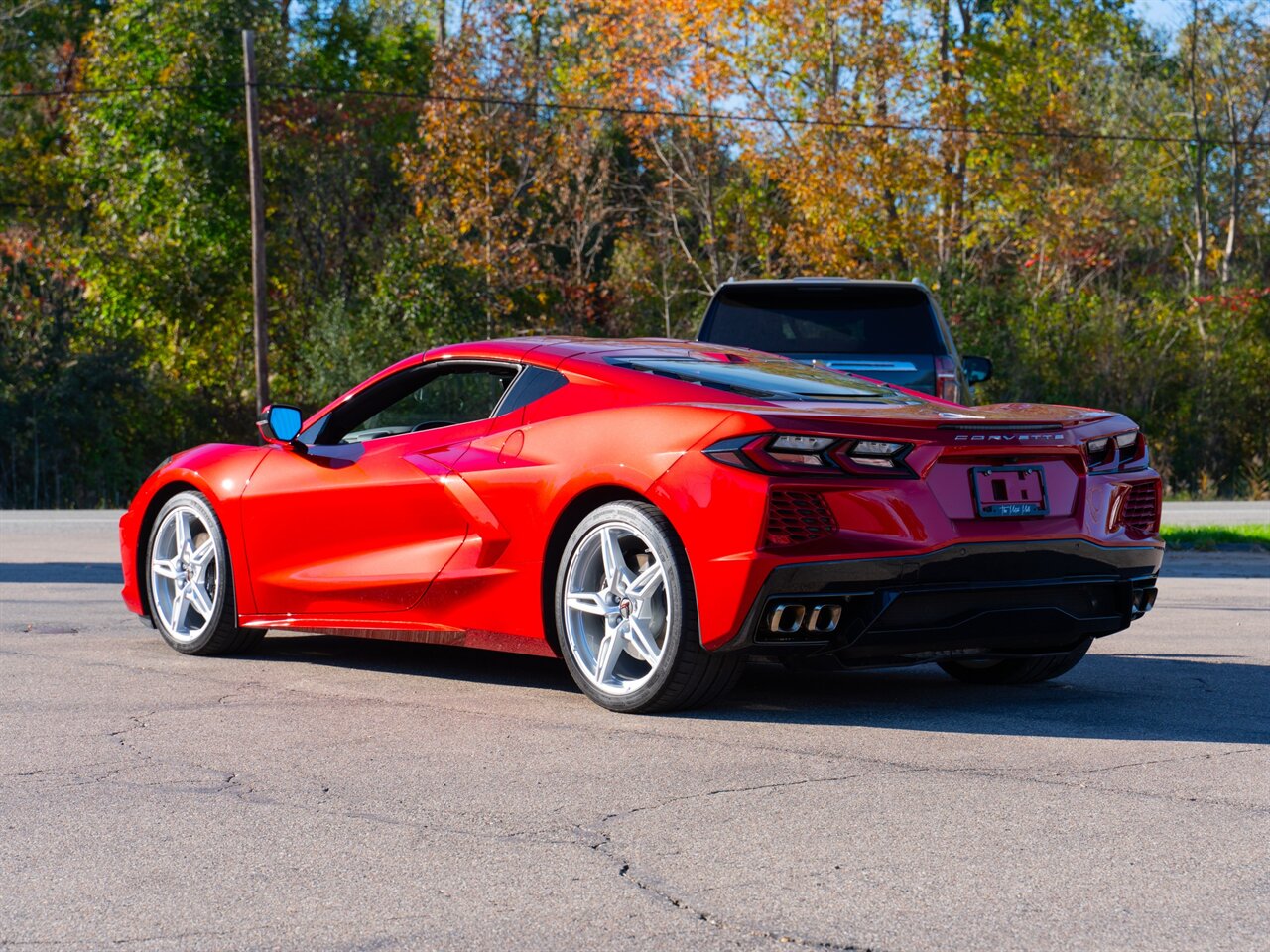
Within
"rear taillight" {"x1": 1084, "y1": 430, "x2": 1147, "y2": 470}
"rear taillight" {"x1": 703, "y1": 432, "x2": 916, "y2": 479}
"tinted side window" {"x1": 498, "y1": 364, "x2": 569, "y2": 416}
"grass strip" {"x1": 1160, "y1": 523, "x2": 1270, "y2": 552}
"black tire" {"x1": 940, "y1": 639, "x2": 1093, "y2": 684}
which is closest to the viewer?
"rear taillight" {"x1": 703, "y1": 432, "x2": 916, "y2": 479}

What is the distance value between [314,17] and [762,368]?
108ft

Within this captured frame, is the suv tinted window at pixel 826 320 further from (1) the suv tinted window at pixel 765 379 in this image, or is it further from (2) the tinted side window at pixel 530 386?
(2) the tinted side window at pixel 530 386

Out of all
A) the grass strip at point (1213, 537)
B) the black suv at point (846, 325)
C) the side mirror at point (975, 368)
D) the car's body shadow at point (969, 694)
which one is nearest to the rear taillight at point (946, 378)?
the black suv at point (846, 325)

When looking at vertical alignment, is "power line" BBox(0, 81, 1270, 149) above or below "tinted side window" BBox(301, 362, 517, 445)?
above

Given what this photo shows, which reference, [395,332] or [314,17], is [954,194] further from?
[314,17]

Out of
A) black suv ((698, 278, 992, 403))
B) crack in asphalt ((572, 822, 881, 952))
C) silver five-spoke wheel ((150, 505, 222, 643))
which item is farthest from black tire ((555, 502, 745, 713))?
black suv ((698, 278, 992, 403))

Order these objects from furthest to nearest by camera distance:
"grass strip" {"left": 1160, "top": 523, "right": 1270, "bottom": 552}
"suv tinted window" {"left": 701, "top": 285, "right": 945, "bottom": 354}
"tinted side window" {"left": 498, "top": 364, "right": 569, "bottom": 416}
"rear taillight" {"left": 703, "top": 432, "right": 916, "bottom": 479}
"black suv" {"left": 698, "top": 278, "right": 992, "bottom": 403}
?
"grass strip" {"left": 1160, "top": 523, "right": 1270, "bottom": 552}
"suv tinted window" {"left": 701, "top": 285, "right": 945, "bottom": 354}
"black suv" {"left": 698, "top": 278, "right": 992, "bottom": 403}
"tinted side window" {"left": 498, "top": 364, "right": 569, "bottom": 416}
"rear taillight" {"left": 703, "top": 432, "right": 916, "bottom": 479}

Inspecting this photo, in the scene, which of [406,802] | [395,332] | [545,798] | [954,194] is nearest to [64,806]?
[406,802]

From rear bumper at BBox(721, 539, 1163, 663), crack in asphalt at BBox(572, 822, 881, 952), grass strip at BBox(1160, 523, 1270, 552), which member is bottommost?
grass strip at BBox(1160, 523, 1270, 552)

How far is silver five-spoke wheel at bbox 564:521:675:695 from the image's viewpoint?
586cm

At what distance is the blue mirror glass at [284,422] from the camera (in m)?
7.37

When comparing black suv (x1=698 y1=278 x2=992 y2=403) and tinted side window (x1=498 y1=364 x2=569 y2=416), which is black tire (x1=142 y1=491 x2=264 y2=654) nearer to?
tinted side window (x1=498 y1=364 x2=569 y2=416)

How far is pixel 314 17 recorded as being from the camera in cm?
3731

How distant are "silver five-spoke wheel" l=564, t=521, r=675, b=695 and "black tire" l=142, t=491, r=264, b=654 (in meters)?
2.13
